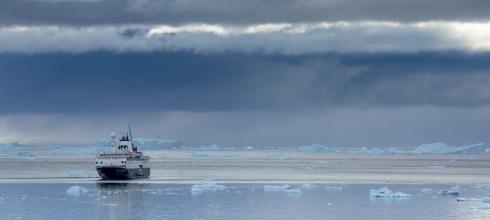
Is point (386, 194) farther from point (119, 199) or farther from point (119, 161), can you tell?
point (119, 161)

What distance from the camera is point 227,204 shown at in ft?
207

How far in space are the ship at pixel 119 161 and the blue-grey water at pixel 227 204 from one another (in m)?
8.61

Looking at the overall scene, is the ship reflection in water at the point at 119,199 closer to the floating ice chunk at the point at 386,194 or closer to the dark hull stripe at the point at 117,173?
the dark hull stripe at the point at 117,173

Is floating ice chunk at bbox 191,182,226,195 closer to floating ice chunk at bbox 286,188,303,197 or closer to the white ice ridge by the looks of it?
the white ice ridge

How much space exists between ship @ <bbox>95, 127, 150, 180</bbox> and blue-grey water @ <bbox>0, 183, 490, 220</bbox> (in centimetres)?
861

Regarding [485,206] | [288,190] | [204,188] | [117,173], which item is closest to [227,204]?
[288,190]

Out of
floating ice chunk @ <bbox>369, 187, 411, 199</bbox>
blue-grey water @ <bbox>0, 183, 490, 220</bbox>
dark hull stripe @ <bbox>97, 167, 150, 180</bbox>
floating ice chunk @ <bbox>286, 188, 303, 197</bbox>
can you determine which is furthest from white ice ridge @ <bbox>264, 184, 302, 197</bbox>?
dark hull stripe @ <bbox>97, 167, 150, 180</bbox>

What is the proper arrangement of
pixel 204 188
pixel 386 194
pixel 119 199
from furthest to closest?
pixel 204 188
pixel 119 199
pixel 386 194

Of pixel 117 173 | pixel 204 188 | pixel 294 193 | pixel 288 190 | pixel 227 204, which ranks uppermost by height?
pixel 117 173

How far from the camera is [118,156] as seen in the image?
92062mm

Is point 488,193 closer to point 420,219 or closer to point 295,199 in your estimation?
point 295,199

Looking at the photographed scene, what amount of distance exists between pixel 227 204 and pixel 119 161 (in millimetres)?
30834

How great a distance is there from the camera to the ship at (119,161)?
9150cm

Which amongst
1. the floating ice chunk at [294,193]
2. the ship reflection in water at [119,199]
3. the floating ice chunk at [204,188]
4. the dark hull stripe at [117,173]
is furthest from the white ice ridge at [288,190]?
the dark hull stripe at [117,173]
